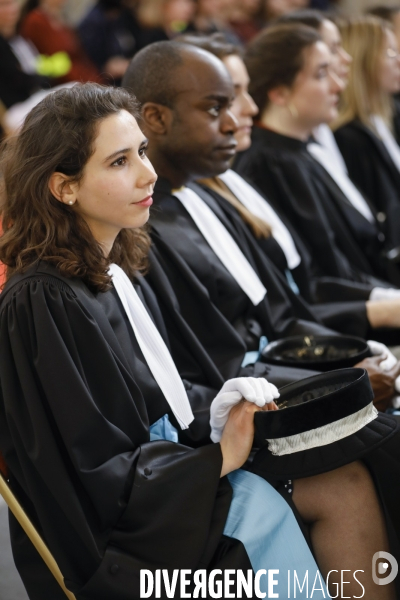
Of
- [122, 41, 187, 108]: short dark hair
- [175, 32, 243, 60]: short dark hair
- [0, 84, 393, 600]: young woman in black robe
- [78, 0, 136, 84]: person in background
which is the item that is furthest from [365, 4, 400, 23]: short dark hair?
[0, 84, 393, 600]: young woman in black robe

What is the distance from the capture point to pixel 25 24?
597cm

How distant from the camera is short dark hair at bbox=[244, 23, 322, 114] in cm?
337

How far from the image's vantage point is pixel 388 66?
4.26 m

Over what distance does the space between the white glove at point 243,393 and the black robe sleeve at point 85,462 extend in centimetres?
14

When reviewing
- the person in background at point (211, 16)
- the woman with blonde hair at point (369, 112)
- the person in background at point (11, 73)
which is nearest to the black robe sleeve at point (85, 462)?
the woman with blonde hair at point (369, 112)

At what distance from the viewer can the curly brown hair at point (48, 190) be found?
1.80 m

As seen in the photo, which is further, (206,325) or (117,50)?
(117,50)

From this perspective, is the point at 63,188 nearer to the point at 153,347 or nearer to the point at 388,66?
the point at 153,347

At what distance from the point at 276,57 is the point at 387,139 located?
1293 mm

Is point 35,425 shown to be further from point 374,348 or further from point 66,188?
point 374,348

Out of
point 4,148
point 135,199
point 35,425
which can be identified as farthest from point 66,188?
point 35,425

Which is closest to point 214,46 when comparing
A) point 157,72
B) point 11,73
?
point 157,72

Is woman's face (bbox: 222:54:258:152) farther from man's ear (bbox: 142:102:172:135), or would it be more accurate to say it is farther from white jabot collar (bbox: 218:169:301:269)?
man's ear (bbox: 142:102:172:135)

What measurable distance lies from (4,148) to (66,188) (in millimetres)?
288
